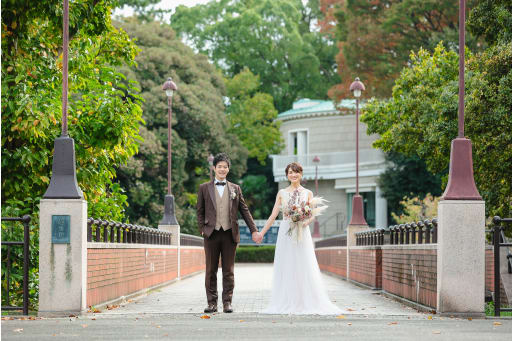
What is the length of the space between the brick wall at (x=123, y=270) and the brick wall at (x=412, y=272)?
16.4ft

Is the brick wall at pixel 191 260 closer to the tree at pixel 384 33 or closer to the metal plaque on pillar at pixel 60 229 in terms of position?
the tree at pixel 384 33

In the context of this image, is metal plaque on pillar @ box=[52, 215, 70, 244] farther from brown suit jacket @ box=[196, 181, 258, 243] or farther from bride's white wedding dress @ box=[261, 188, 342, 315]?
bride's white wedding dress @ box=[261, 188, 342, 315]

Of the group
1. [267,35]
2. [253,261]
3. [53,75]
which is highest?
[267,35]

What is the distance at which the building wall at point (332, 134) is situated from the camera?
59.7m

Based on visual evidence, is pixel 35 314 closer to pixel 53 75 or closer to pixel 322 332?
pixel 322 332

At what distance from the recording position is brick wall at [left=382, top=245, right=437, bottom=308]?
1351 cm

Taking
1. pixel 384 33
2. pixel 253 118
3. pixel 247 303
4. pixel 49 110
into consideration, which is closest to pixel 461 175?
pixel 247 303

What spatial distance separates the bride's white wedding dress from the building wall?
149ft

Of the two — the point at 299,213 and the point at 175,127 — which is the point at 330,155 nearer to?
the point at 175,127

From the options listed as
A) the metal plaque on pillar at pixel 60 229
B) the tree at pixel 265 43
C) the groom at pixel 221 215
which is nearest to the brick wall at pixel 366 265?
the groom at pixel 221 215

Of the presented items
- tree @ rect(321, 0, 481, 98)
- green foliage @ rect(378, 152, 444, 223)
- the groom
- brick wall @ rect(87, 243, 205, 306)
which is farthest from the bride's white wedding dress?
green foliage @ rect(378, 152, 444, 223)

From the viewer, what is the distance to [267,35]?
67688mm

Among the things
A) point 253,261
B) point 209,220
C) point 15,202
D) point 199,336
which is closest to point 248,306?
point 209,220

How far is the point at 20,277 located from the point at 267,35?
54.3 metres
